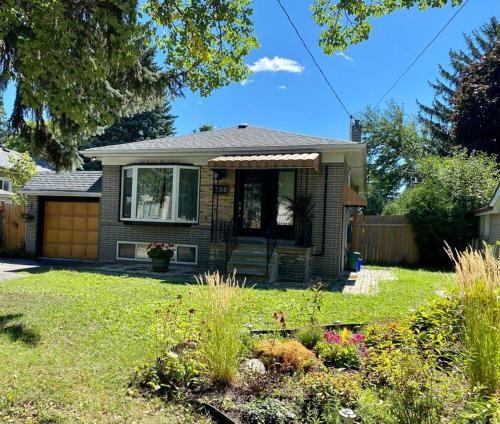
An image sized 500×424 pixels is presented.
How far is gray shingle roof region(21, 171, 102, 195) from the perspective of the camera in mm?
14922

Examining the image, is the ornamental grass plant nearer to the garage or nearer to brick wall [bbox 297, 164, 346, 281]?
brick wall [bbox 297, 164, 346, 281]

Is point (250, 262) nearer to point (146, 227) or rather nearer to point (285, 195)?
point (285, 195)

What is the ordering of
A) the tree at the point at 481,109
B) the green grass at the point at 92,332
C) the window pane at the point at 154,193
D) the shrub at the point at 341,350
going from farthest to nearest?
the tree at the point at 481,109, the window pane at the point at 154,193, the shrub at the point at 341,350, the green grass at the point at 92,332

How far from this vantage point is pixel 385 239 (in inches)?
666

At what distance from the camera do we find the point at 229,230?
11.8 m

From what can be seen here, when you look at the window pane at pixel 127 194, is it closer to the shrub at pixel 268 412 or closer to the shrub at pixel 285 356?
the shrub at pixel 285 356

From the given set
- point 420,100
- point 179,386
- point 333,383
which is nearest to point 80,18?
point 179,386

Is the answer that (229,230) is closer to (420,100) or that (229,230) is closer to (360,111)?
(360,111)

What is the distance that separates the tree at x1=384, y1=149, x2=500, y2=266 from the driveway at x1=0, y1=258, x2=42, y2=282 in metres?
13.3

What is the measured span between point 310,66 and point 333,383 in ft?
31.8

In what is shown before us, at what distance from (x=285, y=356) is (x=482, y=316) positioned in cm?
184

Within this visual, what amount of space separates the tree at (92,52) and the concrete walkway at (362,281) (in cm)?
574

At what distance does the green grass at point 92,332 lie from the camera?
3.50 meters

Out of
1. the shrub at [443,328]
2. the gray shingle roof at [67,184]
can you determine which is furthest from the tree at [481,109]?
the shrub at [443,328]
